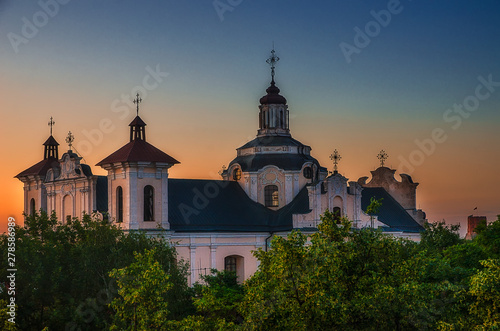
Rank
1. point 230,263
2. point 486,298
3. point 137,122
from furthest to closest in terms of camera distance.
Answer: point 230,263, point 137,122, point 486,298

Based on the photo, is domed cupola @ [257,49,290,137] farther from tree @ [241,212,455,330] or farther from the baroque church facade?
tree @ [241,212,455,330]

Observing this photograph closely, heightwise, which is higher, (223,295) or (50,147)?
(50,147)

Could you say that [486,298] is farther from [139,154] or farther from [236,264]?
[236,264]

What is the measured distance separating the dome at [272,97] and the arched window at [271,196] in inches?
285

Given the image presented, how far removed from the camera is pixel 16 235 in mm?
42812

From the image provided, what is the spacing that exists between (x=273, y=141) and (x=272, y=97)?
4059mm

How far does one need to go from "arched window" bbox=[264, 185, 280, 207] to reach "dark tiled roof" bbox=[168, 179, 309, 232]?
803mm

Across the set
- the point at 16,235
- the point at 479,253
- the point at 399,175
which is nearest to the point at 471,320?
the point at 479,253

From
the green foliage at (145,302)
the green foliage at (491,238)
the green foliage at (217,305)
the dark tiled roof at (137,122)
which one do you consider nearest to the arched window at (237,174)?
the dark tiled roof at (137,122)

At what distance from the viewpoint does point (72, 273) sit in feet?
136

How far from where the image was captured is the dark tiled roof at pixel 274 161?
215 feet

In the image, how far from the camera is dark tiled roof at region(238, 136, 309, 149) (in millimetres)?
66562

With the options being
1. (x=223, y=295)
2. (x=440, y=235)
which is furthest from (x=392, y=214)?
(x=223, y=295)

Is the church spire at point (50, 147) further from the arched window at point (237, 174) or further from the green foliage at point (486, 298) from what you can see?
the green foliage at point (486, 298)
